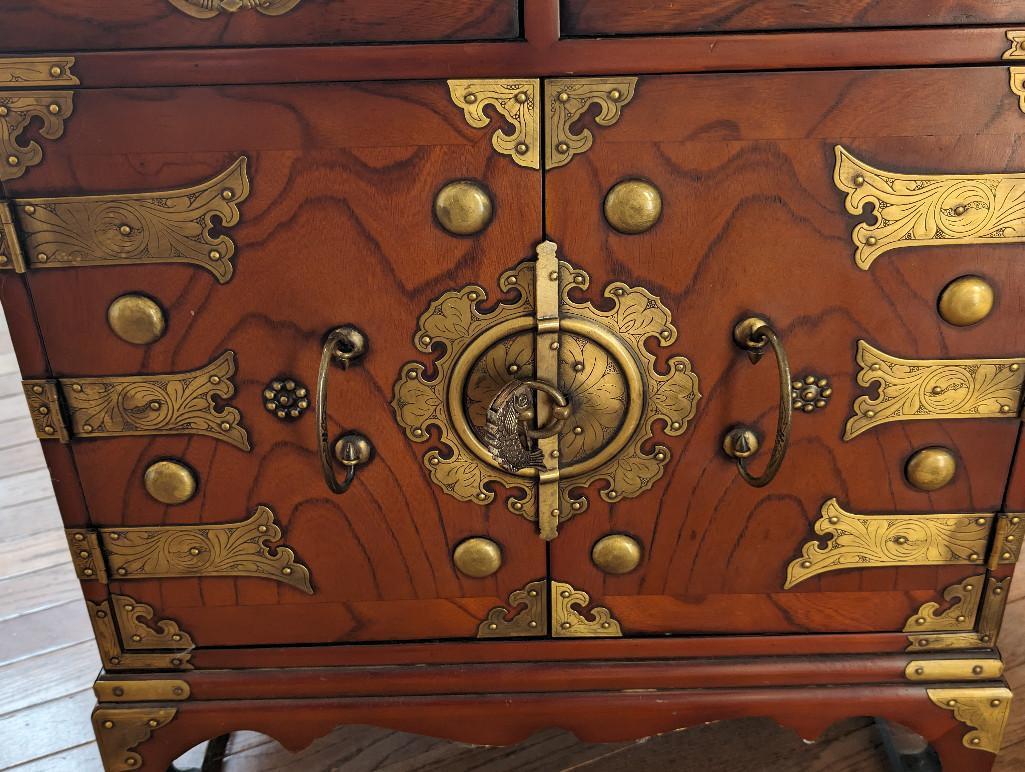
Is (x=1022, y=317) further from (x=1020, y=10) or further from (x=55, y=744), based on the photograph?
(x=55, y=744)

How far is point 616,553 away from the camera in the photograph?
0.86 metres

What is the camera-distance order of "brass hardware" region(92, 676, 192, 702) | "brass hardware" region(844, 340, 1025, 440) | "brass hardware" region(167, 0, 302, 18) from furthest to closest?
"brass hardware" region(92, 676, 192, 702)
"brass hardware" region(844, 340, 1025, 440)
"brass hardware" region(167, 0, 302, 18)

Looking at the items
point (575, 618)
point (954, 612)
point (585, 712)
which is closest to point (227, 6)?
point (575, 618)

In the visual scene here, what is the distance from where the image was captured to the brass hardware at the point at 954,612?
87 centimetres

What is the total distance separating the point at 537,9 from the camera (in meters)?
0.68

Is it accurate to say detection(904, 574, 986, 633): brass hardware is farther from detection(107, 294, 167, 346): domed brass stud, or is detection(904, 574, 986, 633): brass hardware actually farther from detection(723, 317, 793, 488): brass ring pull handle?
detection(107, 294, 167, 346): domed brass stud

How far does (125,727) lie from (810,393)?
79 cm

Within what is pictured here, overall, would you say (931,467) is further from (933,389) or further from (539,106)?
(539,106)

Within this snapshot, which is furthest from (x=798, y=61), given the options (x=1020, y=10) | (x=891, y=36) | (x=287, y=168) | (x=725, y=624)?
(x=725, y=624)

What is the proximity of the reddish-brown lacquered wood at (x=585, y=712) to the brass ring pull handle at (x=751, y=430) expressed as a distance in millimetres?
271

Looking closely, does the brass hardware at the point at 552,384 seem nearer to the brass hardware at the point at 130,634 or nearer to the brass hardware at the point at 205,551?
the brass hardware at the point at 205,551

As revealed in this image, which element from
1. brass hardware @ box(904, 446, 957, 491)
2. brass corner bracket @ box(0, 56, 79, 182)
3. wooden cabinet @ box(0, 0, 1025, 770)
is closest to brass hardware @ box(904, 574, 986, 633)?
wooden cabinet @ box(0, 0, 1025, 770)

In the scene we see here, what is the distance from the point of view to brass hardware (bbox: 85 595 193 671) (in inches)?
34.7

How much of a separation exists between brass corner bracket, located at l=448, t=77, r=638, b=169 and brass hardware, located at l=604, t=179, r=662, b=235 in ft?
0.16
